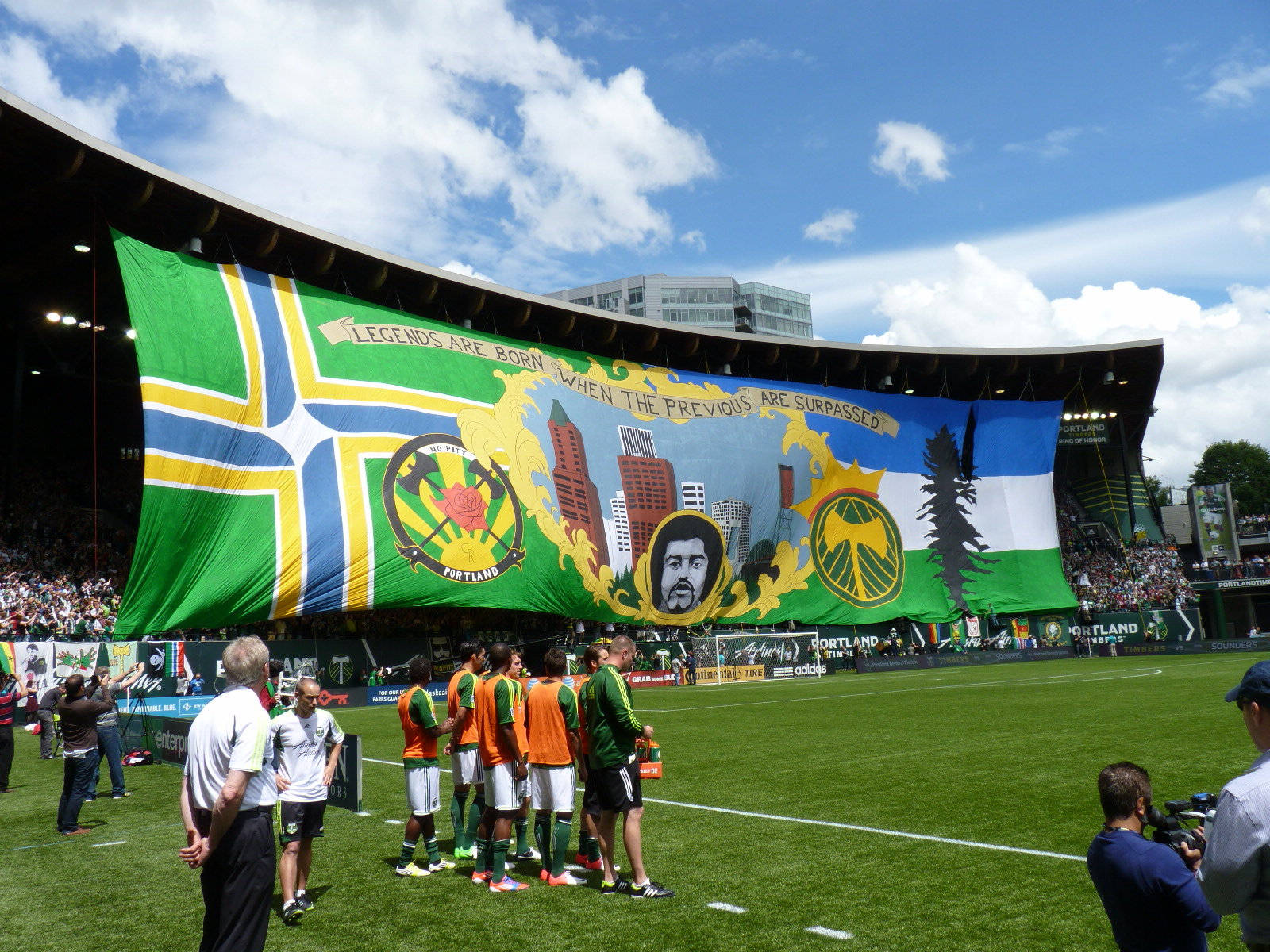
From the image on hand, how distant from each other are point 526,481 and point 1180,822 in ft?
127

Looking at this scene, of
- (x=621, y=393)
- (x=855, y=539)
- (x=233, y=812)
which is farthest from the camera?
(x=855, y=539)

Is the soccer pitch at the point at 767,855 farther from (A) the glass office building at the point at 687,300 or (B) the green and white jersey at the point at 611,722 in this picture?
(A) the glass office building at the point at 687,300

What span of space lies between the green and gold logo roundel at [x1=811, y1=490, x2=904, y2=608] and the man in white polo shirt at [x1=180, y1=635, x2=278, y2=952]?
156 ft

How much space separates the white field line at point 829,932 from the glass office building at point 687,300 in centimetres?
13560

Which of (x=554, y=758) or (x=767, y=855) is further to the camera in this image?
(x=767, y=855)

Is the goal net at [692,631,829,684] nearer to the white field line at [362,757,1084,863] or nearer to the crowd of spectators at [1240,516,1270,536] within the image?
the white field line at [362,757,1084,863]

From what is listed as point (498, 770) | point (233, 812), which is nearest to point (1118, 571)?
point (498, 770)

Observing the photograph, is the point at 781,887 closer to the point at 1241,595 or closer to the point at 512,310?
the point at 512,310

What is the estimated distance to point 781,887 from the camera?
8297 mm

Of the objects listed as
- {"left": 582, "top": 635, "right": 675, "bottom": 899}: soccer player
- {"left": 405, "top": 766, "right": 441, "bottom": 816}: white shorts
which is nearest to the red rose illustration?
{"left": 405, "top": 766, "right": 441, "bottom": 816}: white shorts

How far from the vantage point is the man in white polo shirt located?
5133 mm

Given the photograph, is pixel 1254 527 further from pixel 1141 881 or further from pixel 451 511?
pixel 1141 881

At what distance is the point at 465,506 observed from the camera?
130ft

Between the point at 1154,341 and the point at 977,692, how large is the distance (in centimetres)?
4211
